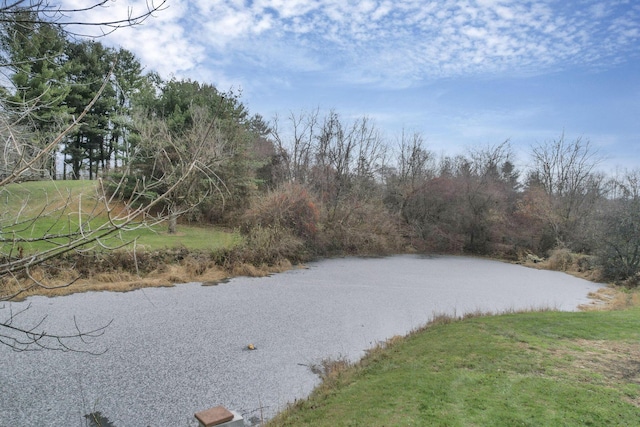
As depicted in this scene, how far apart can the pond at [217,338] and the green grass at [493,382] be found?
0.79 m

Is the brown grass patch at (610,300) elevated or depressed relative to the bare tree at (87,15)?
depressed

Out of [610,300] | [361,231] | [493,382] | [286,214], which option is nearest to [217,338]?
[493,382]

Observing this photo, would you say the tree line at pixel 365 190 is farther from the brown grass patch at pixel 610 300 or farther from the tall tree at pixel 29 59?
the tall tree at pixel 29 59

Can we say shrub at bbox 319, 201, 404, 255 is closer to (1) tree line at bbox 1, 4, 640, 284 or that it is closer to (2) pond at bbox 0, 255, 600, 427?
(1) tree line at bbox 1, 4, 640, 284

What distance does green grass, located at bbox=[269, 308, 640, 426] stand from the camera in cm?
263

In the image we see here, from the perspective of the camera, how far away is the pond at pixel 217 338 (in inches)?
148

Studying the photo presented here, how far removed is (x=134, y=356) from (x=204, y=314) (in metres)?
2.06

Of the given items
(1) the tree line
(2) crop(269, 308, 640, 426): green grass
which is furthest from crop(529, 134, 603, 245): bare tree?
(2) crop(269, 308, 640, 426): green grass

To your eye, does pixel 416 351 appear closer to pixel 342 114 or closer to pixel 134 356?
pixel 134 356

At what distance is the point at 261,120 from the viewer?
29172 mm

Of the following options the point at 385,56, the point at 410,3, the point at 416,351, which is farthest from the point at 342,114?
the point at 416,351

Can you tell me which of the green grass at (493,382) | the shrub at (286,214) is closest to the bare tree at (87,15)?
the green grass at (493,382)

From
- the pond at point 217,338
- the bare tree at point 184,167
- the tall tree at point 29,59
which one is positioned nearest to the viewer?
the bare tree at point 184,167

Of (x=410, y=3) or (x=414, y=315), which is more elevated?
(x=410, y=3)
